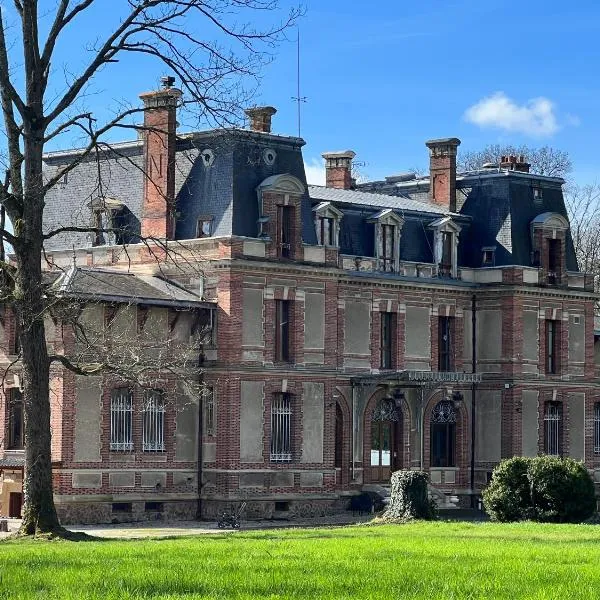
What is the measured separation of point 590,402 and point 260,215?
1659 cm

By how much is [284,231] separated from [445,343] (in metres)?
9.39

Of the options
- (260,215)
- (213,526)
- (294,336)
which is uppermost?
(260,215)

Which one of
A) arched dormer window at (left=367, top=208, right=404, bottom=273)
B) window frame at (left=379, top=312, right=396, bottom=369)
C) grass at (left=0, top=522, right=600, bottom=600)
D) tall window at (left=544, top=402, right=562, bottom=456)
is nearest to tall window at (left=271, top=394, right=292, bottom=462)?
window frame at (left=379, top=312, right=396, bottom=369)

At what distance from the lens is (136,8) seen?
32.9 metres

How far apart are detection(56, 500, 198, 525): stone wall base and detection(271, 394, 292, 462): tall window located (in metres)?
3.32

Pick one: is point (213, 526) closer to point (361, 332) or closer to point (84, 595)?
point (361, 332)

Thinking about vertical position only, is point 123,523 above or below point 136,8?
below

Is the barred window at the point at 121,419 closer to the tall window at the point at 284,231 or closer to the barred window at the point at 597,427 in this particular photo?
the tall window at the point at 284,231

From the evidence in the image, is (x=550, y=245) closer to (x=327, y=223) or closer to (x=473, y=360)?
(x=473, y=360)

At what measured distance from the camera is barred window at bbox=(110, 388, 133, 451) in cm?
4644

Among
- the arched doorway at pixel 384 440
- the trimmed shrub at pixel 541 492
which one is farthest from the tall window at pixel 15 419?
the trimmed shrub at pixel 541 492

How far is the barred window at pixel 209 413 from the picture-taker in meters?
48.5

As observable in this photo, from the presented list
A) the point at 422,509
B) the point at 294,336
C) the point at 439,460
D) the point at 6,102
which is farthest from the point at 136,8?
the point at 439,460

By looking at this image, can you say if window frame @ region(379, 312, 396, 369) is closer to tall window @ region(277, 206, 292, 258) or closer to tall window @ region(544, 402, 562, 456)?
tall window @ region(277, 206, 292, 258)
